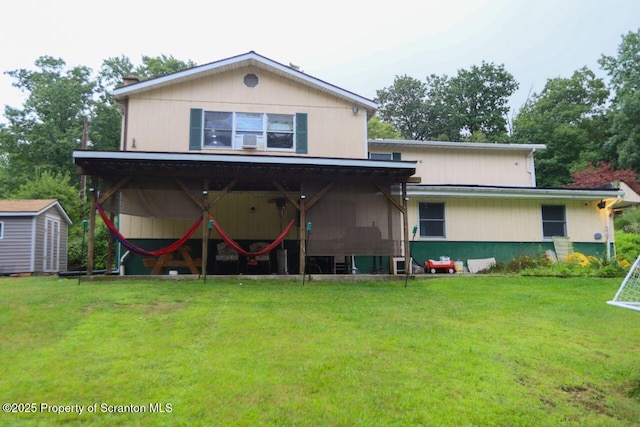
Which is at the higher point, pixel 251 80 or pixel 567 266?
pixel 251 80

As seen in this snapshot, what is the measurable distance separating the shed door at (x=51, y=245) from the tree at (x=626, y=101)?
29.4m

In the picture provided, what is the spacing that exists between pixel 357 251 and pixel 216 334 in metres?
5.04

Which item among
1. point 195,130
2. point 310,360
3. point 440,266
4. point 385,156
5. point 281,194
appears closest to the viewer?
point 310,360

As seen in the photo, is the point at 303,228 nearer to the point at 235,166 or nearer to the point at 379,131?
the point at 235,166

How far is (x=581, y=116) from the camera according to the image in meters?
29.7

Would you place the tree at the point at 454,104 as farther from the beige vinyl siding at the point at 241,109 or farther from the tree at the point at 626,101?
the beige vinyl siding at the point at 241,109

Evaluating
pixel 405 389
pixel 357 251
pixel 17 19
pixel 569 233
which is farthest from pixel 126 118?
pixel 17 19

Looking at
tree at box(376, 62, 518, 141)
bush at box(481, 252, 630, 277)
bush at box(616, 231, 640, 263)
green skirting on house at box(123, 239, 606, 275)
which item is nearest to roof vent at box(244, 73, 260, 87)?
green skirting on house at box(123, 239, 606, 275)

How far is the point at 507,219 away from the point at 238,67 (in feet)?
29.8

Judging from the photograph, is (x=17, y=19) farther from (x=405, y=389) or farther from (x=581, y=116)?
(x=581, y=116)

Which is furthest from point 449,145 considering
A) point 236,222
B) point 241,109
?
point 236,222

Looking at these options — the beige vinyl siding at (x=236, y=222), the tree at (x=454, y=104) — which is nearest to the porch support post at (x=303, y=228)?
the beige vinyl siding at (x=236, y=222)

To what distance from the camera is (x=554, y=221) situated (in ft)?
42.4

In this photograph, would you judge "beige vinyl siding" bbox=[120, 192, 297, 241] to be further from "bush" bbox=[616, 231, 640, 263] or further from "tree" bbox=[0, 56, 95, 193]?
"tree" bbox=[0, 56, 95, 193]
